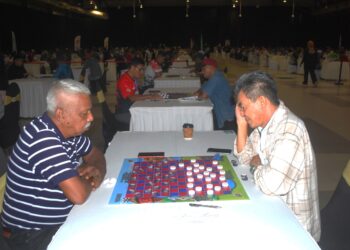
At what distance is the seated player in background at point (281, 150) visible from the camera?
59.6 inches

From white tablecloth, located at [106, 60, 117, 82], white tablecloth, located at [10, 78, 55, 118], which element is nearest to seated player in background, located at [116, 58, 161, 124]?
white tablecloth, located at [10, 78, 55, 118]

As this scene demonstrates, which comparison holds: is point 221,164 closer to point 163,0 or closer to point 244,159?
point 244,159

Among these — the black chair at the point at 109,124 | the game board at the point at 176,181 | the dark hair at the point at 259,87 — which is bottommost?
the black chair at the point at 109,124

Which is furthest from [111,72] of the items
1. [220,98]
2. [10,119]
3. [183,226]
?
[183,226]

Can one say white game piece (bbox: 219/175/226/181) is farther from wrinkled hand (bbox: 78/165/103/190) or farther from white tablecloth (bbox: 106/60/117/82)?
white tablecloth (bbox: 106/60/117/82)

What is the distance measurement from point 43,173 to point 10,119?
8.18 feet

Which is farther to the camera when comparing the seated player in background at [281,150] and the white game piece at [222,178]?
the white game piece at [222,178]

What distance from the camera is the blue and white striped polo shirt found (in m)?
1.52

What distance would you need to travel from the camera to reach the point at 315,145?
4.77m

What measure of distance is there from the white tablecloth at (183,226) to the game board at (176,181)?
2.0 inches

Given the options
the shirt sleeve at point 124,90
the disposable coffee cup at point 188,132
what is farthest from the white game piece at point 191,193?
the shirt sleeve at point 124,90

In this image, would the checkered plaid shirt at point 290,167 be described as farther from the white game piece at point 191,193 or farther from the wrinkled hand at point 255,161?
the white game piece at point 191,193

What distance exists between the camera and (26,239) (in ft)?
5.31

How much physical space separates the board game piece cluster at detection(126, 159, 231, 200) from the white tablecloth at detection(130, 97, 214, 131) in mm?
2133
